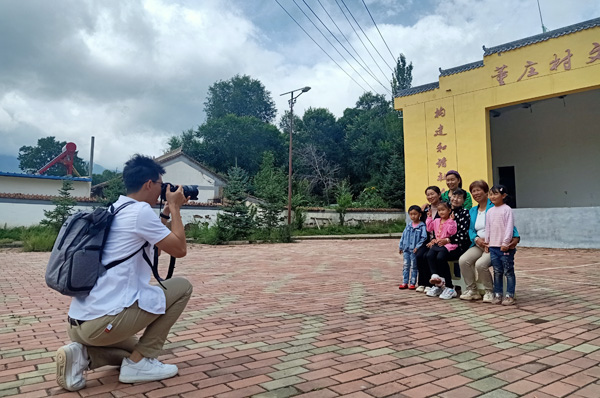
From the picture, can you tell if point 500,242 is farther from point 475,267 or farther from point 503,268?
point 475,267

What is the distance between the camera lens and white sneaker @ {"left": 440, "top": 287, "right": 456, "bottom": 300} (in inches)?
183

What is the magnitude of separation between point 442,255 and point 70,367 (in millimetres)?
3779

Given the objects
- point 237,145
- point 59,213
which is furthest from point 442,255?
point 237,145

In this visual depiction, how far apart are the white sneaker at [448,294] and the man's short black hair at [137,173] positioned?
142 inches

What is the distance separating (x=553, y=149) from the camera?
1727 cm

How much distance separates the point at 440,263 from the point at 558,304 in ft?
4.01

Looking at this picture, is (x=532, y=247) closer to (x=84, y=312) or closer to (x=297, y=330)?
(x=297, y=330)

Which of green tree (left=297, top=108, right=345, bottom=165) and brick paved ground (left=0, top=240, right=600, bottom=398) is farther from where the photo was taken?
green tree (left=297, top=108, right=345, bottom=165)

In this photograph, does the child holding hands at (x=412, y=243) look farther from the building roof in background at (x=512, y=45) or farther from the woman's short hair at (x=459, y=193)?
the building roof in background at (x=512, y=45)

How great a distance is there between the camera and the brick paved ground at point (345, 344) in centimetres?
213

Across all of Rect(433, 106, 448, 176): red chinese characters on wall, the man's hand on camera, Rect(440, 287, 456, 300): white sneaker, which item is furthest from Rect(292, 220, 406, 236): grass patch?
the man's hand on camera

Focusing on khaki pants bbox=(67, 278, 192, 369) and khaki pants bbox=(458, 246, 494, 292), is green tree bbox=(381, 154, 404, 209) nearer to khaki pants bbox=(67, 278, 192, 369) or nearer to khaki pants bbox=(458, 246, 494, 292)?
khaki pants bbox=(458, 246, 494, 292)

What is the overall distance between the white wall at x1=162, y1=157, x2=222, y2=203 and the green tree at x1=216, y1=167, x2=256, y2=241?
12233mm

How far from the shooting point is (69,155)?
103 feet
